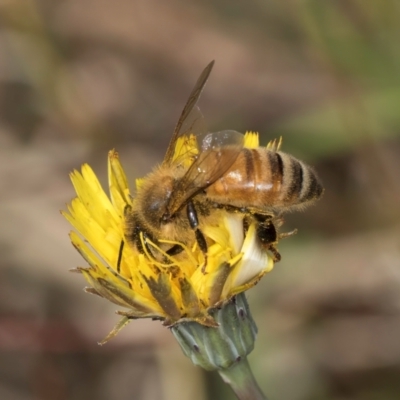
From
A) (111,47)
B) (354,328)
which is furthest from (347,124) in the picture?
(111,47)

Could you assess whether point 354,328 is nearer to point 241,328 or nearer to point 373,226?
point 373,226

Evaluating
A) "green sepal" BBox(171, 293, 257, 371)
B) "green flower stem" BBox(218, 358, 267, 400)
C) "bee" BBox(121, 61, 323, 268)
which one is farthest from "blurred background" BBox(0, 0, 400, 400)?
"bee" BBox(121, 61, 323, 268)

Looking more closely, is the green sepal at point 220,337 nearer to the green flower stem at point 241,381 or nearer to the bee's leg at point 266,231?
the green flower stem at point 241,381

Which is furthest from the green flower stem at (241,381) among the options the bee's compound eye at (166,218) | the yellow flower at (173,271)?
the bee's compound eye at (166,218)

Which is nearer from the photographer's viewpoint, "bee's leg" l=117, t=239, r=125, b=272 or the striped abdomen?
the striped abdomen

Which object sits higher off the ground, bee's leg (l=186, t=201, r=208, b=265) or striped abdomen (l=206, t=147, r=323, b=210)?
striped abdomen (l=206, t=147, r=323, b=210)

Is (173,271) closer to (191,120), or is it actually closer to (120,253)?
(120,253)

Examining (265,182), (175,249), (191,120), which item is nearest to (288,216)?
Result: (191,120)

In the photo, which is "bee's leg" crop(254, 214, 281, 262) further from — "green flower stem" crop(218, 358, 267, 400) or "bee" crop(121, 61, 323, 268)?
"green flower stem" crop(218, 358, 267, 400)
